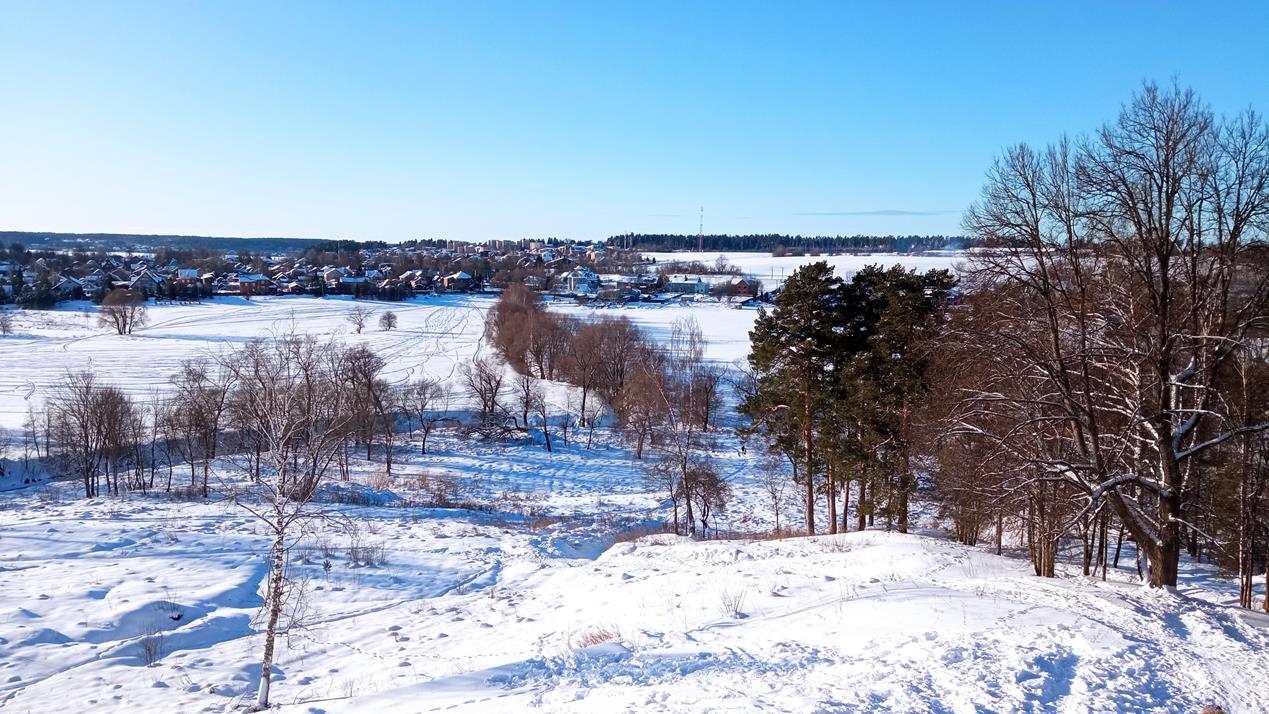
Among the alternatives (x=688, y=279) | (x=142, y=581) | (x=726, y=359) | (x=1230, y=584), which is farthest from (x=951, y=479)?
(x=688, y=279)

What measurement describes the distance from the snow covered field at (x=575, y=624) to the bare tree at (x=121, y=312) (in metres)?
66.0

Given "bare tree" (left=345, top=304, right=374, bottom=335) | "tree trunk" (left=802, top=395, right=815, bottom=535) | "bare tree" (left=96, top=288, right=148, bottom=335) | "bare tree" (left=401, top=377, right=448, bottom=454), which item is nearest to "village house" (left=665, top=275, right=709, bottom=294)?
"bare tree" (left=345, top=304, right=374, bottom=335)

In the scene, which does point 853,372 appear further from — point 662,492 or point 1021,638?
point 662,492

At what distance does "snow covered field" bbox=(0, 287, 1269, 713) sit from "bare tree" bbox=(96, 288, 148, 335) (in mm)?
66023

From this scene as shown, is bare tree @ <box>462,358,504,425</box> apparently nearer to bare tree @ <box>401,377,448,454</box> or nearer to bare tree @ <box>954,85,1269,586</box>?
bare tree @ <box>401,377,448,454</box>

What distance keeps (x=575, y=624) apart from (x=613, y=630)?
1043 millimetres

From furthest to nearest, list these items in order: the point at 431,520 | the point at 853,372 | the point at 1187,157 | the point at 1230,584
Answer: the point at 431,520
the point at 853,372
the point at 1230,584
the point at 1187,157

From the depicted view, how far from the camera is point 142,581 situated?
14.4 metres

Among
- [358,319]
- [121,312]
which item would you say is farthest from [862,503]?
[121,312]

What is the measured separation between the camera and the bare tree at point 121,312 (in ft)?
257

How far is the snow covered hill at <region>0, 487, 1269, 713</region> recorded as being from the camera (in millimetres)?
7305

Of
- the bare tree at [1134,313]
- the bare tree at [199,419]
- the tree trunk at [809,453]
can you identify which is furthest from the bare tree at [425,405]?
the bare tree at [1134,313]

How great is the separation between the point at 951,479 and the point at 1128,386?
14.3 feet

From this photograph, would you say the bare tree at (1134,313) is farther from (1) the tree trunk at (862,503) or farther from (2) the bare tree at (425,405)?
(2) the bare tree at (425,405)
